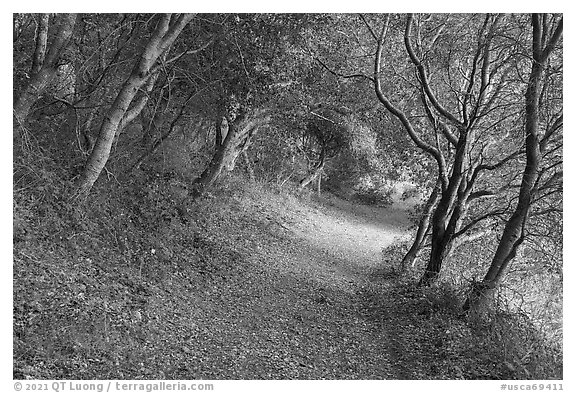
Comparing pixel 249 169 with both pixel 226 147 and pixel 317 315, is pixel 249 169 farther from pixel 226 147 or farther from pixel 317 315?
pixel 317 315

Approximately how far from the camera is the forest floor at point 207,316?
5.99 m

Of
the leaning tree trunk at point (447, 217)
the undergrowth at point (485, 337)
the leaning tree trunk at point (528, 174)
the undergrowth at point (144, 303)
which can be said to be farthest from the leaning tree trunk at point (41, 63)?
the undergrowth at point (485, 337)

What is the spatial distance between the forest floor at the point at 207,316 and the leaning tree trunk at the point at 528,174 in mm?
846

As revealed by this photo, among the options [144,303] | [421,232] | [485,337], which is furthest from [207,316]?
[421,232]

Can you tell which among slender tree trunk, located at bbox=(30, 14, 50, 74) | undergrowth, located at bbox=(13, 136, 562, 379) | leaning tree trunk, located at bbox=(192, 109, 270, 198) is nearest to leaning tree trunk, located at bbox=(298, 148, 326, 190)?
leaning tree trunk, located at bbox=(192, 109, 270, 198)

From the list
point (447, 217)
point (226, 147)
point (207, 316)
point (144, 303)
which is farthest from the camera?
point (226, 147)

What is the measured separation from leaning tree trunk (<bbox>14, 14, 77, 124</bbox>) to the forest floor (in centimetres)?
237

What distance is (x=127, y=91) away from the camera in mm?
8336

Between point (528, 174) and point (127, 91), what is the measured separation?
23.8 ft

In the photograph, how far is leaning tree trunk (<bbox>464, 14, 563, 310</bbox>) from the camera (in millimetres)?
7457

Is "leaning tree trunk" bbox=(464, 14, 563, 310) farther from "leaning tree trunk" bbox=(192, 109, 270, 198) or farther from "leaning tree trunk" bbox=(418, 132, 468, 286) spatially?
"leaning tree trunk" bbox=(192, 109, 270, 198)

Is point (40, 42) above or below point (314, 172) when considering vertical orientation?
below

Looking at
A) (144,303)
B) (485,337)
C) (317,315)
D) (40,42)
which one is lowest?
(144,303)

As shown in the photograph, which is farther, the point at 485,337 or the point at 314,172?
the point at 314,172
